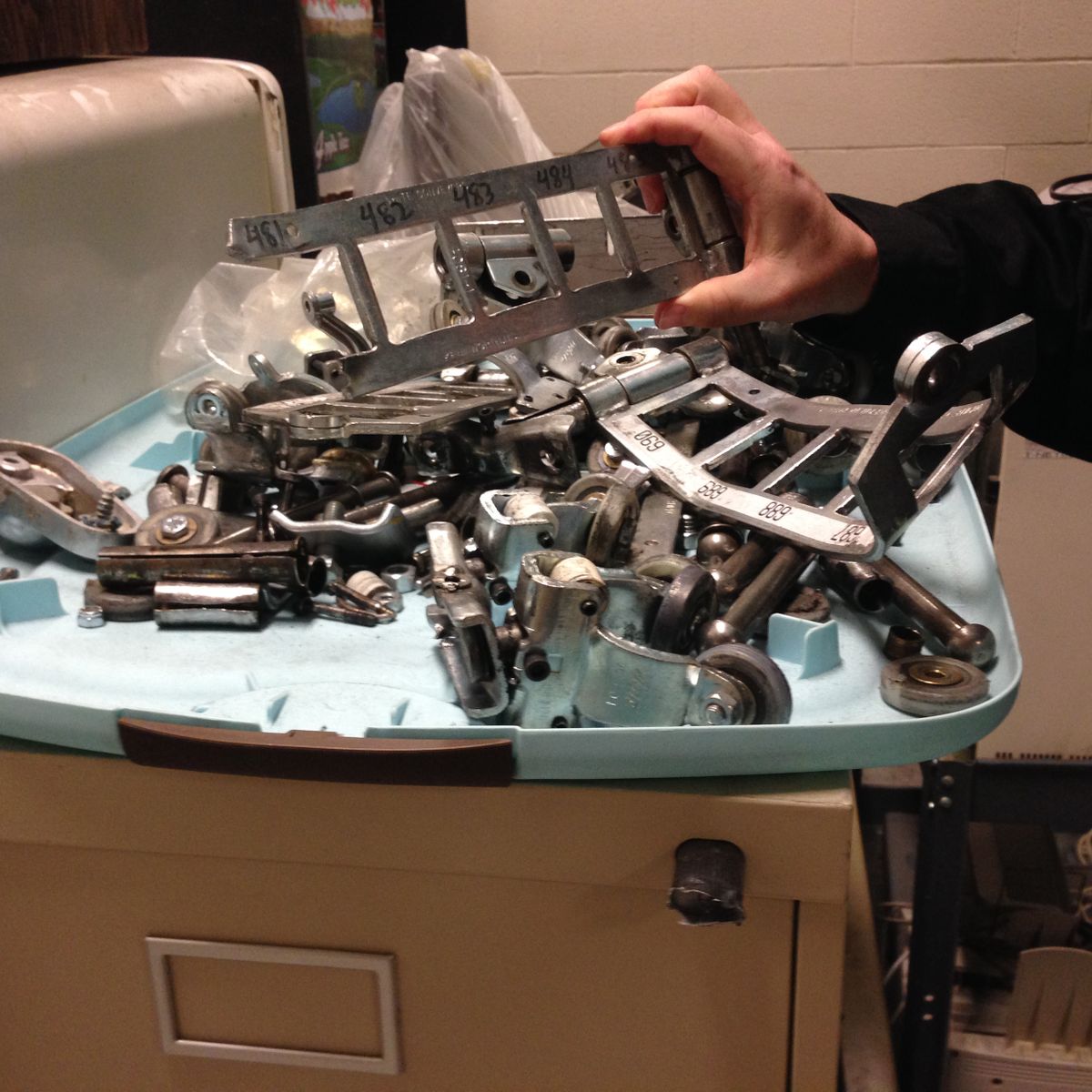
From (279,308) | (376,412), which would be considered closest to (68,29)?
(279,308)

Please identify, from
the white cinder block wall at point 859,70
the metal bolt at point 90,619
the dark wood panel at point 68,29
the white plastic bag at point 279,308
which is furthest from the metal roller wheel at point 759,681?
the white cinder block wall at point 859,70

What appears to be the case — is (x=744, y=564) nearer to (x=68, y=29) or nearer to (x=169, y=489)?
(x=169, y=489)

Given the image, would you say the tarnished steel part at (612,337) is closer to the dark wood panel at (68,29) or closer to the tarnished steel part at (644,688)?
the tarnished steel part at (644,688)

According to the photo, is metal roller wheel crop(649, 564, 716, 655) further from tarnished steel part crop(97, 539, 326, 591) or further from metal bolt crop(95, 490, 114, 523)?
metal bolt crop(95, 490, 114, 523)

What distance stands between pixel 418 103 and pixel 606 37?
0.54 m

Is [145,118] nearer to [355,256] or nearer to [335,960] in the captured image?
[355,256]

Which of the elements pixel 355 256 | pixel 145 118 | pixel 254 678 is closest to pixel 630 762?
pixel 254 678

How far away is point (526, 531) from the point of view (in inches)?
22.9

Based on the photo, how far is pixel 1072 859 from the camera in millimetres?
1376

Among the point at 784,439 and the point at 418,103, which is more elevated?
the point at 418,103

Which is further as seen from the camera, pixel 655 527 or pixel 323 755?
pixel 655 527

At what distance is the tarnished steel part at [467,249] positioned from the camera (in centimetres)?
56

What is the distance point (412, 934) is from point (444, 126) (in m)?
1.14

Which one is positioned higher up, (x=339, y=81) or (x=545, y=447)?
(x=339, y=81)
